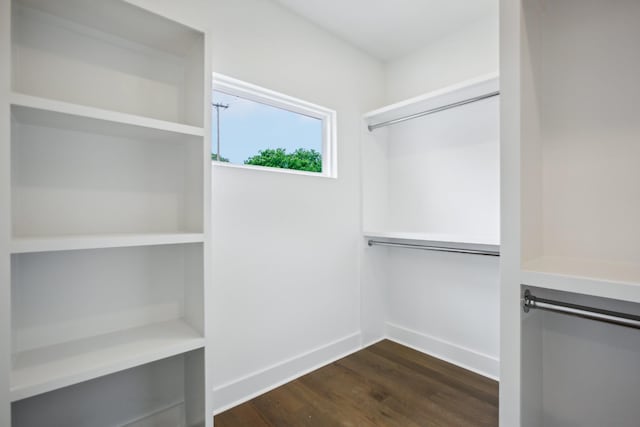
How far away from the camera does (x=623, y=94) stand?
1.09 metres

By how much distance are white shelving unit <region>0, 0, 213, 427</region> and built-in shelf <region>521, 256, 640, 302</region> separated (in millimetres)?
1291

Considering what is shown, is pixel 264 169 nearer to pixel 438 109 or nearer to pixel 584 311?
pixel 438 109

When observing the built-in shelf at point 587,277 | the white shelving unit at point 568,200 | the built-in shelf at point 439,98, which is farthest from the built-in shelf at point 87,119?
the built-in shelf at point 439,98

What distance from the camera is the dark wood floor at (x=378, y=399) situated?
1657 millimetres

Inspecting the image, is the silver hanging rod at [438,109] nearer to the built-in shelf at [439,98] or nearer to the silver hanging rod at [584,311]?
the built-in shelf at [439,98]

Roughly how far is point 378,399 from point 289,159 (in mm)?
1689

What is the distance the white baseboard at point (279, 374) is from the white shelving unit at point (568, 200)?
1353 millimetres

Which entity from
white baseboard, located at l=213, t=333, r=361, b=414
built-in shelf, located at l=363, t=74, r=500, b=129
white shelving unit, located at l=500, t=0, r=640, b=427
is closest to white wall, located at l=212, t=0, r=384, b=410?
white baseboard, located at l=213, t=333, r=361, b=414

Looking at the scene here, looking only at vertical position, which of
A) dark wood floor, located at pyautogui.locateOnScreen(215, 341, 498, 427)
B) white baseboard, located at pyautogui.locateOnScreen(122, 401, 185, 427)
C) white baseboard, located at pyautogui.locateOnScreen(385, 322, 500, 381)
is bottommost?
dark wood floor, located at pyautogui.locateOnScreen(215, 341, 498, 427)

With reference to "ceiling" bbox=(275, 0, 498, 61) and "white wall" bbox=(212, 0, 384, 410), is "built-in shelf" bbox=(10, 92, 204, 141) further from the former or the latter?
"ceiling" bbox=(275, 0, 498, 61)

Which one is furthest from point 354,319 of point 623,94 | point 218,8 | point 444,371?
point 218,8

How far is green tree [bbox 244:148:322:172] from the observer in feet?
6.61

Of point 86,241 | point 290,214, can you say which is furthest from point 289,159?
point 86,241

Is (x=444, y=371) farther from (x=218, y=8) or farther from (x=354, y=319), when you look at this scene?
(x=218, y=8)
